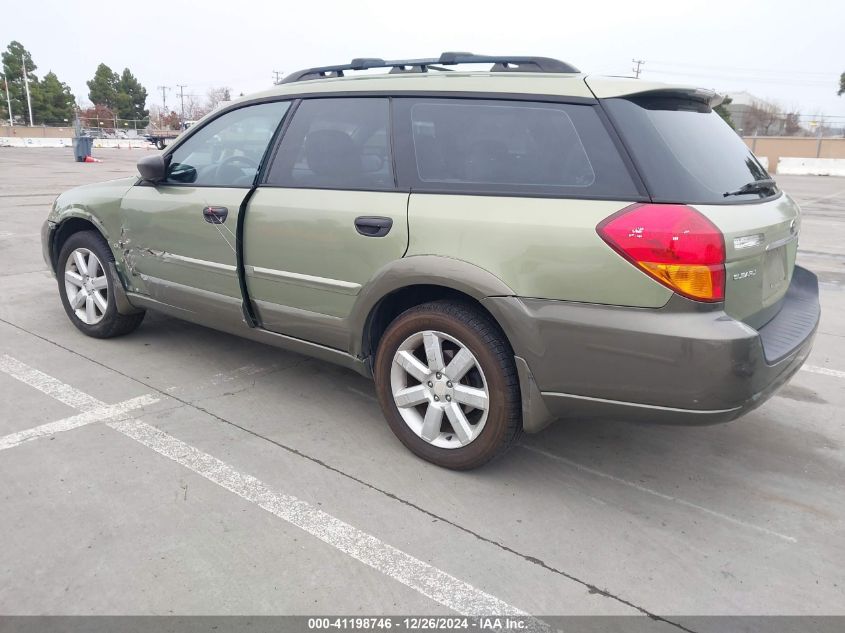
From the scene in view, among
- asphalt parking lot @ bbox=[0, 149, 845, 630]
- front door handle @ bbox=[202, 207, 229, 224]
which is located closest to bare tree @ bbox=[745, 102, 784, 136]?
asphalt parking lot @ bbox=[0, 149, 845, 630]

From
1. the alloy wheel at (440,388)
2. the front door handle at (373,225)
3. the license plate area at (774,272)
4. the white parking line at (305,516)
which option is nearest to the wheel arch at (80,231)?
the white parking line at (305,516)

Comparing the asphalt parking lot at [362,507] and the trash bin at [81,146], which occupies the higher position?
the trash bin at [81,146]

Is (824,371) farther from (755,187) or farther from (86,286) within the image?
(86,286)

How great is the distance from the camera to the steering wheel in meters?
3.76

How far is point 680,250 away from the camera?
7.96 feet

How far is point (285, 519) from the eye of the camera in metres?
2.70

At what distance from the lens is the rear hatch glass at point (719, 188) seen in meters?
2.53

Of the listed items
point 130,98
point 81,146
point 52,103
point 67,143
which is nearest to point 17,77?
point 52,103

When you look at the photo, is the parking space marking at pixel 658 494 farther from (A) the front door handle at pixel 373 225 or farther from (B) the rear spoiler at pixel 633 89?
(B) the rear spoiler at pixel 633 89

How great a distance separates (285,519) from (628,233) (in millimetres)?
1730

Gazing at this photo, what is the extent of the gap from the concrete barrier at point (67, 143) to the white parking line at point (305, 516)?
153 feet

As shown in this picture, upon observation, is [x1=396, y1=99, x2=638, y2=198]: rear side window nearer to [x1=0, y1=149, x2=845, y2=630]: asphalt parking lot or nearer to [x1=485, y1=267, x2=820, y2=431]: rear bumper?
[x1=485, y1=267, x2=820, y2=431]: rear bumper

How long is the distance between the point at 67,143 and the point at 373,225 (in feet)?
176

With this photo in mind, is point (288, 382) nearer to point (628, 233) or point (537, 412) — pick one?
point (537, 412)
